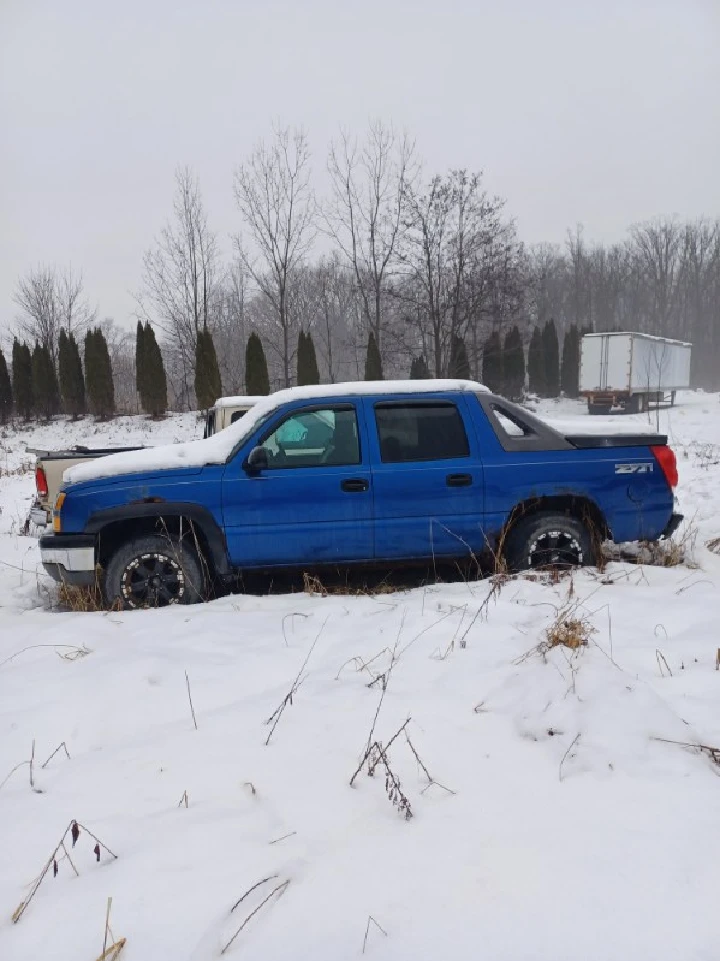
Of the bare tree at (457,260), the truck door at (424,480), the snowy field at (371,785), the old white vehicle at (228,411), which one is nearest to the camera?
the snowy field at (371,785)

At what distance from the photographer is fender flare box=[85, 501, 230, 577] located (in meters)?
4.13

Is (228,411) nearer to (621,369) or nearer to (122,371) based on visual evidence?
(621,369)

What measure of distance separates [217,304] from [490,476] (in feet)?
172

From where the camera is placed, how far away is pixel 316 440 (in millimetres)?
4484

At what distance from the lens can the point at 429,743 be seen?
228cm

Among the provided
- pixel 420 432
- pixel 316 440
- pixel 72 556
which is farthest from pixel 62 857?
pixel 420 432

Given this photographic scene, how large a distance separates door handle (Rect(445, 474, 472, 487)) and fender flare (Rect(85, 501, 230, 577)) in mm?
1767

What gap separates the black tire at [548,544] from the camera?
14.7 ft

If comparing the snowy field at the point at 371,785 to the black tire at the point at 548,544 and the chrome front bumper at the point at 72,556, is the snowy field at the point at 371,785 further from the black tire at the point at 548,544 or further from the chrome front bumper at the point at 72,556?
the black tire at the point at 548,544

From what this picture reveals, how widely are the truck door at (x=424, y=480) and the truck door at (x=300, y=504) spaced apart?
0.13 m

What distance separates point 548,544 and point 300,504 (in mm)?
2023

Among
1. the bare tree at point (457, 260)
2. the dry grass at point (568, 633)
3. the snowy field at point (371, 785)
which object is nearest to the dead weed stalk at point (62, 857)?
the snowy field at point (371, 785)

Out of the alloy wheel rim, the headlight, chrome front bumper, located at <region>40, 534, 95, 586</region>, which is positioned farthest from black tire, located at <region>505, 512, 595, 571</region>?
the headlight

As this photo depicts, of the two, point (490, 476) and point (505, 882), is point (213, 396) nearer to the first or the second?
point (490, 476)
